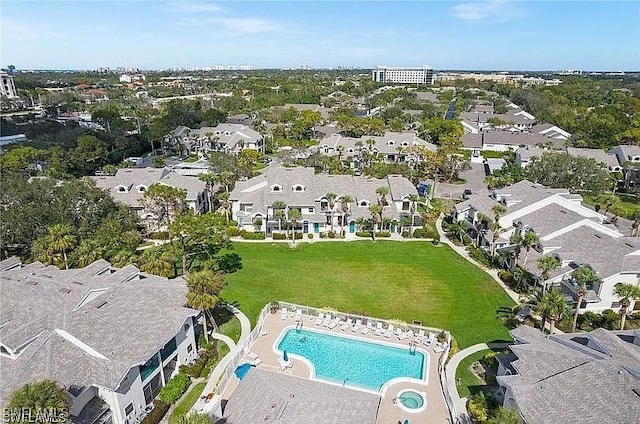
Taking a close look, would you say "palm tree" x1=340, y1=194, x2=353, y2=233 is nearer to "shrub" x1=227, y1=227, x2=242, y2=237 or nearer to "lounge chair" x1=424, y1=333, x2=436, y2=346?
"shrub" x1=227, y1=227, x2=242, y2=237

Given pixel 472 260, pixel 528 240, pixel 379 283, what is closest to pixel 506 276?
pixel 528 240

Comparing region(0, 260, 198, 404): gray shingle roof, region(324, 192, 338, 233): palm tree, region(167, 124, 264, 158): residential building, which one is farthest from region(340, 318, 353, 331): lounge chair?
region(167, 124, 264, 158): residential building

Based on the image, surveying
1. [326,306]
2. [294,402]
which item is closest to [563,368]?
[294,402]

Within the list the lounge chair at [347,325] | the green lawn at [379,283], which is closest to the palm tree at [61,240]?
the green lawn at [379,283]

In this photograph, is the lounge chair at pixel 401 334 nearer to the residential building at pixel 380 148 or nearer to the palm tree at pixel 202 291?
the palm tree at pixel 202 291

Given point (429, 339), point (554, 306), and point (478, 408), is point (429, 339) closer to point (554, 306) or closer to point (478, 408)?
point (478, 408)
